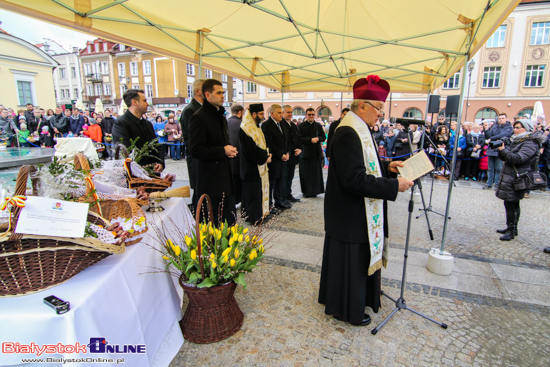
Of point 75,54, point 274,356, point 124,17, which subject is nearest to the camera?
point 274,356

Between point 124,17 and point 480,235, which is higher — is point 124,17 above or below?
above

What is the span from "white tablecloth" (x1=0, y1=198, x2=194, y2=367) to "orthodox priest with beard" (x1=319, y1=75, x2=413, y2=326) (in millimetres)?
1361

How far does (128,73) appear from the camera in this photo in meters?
41.2

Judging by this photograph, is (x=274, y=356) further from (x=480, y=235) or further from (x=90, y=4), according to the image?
(x=480, y=235)

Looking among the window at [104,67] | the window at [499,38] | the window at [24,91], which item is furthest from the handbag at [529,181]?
the window at [104,67]

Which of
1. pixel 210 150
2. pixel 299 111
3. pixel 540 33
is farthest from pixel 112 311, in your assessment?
pixel 540 33

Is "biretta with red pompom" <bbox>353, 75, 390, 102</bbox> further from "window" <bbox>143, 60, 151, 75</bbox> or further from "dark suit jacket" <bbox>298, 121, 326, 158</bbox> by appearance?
"window" <bbox>143, 60, 151, 75</bbox>

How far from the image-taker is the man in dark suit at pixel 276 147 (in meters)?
5.50

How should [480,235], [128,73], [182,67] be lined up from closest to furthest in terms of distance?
[480,235]
[182,67]
[128,73]

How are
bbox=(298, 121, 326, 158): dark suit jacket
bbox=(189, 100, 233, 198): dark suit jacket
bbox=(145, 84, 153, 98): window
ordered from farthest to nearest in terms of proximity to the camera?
bbox=(145, 84, 153, 98): window, bbox=(298, 121, 326, 158): dark suit jacket, bbox=(189, 100, 233, 198): dark suit jacket

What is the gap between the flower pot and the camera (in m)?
2.21

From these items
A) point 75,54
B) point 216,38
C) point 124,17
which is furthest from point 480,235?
point 75,54

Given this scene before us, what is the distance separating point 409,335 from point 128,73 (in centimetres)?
4698

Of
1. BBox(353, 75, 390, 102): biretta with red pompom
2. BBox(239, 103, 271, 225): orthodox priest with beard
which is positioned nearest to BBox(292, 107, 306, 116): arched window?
BBox(239, 103, 271, 225): orthodox priest with beard
